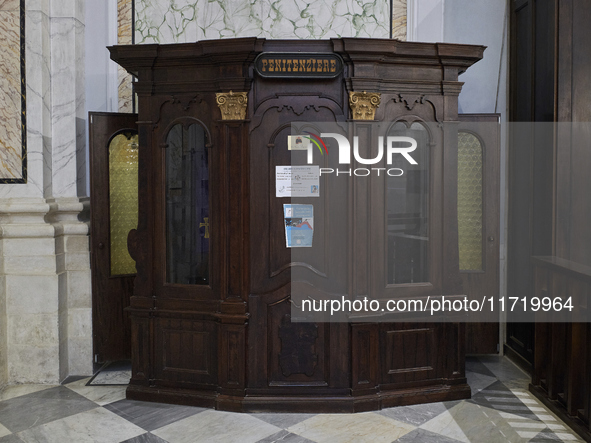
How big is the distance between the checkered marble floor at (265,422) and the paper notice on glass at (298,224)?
117 cm

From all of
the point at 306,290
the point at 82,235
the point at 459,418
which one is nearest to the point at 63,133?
the point at 82,235

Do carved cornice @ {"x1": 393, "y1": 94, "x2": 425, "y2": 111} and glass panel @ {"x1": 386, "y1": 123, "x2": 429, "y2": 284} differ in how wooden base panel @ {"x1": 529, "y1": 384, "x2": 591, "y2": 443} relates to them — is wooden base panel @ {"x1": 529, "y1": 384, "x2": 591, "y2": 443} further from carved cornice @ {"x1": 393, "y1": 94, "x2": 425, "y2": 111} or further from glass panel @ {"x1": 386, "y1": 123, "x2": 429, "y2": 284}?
carved cornice @ {"x1": 393, "y1": 94, "x2": 425, "y2": 111}

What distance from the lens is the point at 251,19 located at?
15.5 feet

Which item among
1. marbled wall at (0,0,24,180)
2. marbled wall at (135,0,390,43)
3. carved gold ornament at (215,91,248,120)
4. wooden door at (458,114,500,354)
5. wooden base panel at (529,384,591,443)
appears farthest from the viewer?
marbled wall at (135,0,390,43)

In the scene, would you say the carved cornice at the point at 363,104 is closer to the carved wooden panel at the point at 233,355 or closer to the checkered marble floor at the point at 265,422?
the carved wooden panel at the point at 233,355

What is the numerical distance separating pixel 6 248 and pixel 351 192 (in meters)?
2.72

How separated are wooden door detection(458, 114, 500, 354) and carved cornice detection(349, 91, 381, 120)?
1.24m

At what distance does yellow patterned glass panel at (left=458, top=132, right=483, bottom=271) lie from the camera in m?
4.66

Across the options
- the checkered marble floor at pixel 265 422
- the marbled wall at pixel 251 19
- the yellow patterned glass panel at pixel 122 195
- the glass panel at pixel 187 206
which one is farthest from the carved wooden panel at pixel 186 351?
the marbled wall at pixel 251 19

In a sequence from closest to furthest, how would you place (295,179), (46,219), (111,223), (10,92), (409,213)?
(295,179) → (409,213) → (10,92) → (46,219) → (111,223)

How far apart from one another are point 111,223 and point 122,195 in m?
0.25

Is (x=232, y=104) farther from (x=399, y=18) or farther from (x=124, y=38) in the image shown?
(x=399, y=18)

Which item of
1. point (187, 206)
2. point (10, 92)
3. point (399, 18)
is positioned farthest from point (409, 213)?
point (10, 92)

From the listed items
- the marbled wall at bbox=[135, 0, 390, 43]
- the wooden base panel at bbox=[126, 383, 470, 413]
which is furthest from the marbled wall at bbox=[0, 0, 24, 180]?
the wooden base panel at bbox=[126, 383, 470, 413]
